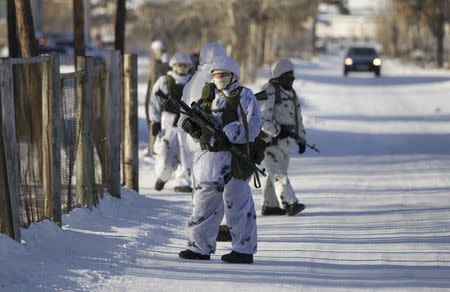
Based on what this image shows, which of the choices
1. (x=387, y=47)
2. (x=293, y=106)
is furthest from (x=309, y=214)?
(x=387, y=47)

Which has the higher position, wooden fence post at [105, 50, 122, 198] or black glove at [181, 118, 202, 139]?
black glove at [181, 118, 202, 139]

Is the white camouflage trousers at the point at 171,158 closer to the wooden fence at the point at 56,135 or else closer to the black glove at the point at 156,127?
the black glove at the point at 156,127

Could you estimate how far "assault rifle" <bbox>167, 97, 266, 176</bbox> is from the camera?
9508 mm

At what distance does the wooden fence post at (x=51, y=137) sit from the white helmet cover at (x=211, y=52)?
4.09 feet

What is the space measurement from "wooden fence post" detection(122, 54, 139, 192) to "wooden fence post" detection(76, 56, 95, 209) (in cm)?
228

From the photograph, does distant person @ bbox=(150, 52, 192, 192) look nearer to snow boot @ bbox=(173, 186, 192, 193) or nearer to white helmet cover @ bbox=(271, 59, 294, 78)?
snow boot @ bbox=(173, 186, 192, 193)

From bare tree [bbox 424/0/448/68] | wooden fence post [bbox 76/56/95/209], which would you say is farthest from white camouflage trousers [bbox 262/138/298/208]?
bare tree [bbox 424/0/448/68]

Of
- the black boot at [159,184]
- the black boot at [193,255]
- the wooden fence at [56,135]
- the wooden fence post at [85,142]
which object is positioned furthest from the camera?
the black boot at [159,184]

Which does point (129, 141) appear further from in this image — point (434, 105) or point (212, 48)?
point (434, 105)

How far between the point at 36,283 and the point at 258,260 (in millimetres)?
2119

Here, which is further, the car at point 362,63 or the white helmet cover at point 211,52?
the car at point 362,63

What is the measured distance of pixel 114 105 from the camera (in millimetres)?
13219

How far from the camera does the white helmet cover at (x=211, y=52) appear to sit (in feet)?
32.6

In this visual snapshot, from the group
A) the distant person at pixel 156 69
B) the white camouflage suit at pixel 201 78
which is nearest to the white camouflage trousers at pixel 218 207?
the white camouflage suit at pixel 201 78
